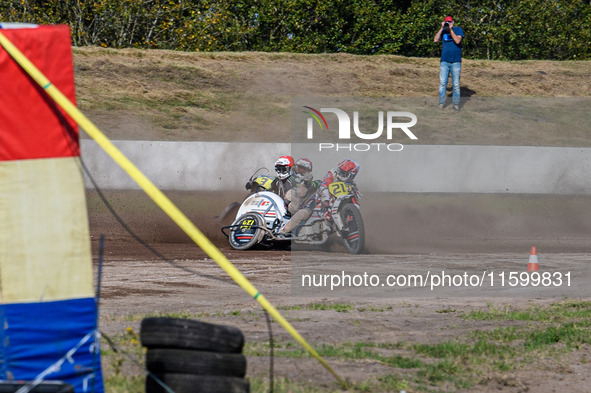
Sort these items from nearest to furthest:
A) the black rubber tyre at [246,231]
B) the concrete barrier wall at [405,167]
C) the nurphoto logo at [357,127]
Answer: the black rubber tyre at [246,231] < the concrete barrier wall at [405,167] < the nurphoto logo at [357,127]

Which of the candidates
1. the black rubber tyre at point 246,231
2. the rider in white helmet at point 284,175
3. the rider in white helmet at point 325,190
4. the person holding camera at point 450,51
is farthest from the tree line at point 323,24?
the rider in white helmet at point 325,190

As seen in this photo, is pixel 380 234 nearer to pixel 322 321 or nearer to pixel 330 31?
pixel 322 321

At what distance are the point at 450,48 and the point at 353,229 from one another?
479 inches

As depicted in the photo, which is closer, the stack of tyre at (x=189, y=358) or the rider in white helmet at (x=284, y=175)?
the stack of tyre at (x=189, y=358)

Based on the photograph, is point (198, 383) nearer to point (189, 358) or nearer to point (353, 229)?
point (189, 358)

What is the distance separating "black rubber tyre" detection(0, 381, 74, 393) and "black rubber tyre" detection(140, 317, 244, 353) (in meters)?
0.78

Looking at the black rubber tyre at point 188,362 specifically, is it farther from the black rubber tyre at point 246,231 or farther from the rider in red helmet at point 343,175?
the black rubber tyre at point 246,231

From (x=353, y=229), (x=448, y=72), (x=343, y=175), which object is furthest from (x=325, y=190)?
(x=448, y=72)

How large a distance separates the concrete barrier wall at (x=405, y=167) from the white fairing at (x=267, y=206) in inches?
258

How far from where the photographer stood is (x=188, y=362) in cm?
495

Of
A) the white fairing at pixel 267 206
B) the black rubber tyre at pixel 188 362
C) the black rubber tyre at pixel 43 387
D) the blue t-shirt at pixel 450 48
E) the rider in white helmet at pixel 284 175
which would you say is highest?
the blue t-shirt at pixel 450 48

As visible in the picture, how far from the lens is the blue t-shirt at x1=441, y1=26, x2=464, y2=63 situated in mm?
24078

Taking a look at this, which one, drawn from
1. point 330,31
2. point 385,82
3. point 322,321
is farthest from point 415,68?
point 322,321

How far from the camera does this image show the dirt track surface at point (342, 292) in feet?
22.9
